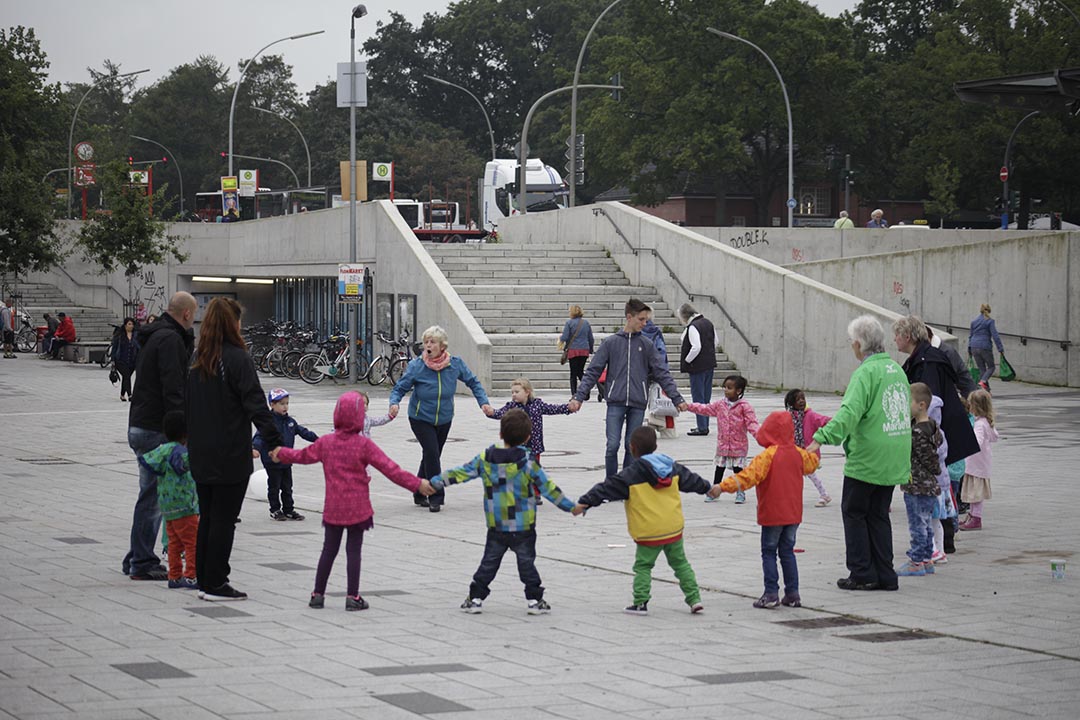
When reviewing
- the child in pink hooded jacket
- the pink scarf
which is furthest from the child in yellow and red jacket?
the pink scarf

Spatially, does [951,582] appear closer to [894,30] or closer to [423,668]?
[423,668]

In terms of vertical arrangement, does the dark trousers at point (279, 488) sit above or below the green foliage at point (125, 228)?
below

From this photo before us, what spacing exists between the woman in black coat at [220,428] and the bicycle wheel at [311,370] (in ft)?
75.9

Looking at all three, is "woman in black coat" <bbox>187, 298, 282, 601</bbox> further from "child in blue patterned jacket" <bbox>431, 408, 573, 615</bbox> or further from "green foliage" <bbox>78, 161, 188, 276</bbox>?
"green foliage" <bbox>78, 161, 188, 276</bbox>

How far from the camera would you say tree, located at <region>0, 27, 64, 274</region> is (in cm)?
3669

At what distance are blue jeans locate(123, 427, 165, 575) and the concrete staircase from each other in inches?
672

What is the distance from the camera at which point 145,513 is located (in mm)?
9391

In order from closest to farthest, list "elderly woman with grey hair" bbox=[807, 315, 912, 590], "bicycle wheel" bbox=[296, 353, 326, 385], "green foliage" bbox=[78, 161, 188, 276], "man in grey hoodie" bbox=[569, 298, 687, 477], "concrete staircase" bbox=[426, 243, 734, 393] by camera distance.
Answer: "elderly woman with grey hair" bbox=[807, 315, 912, 590] < "man in grey hoodie" bbox=[569, 298, 687, 477] < "concrete staircase" bbox=[426, 243, 734, 393] < "bicycle wheel" bbox=[296, 353, 326, 385] < "green foliage" bbox=[78, 161, 188, 276]

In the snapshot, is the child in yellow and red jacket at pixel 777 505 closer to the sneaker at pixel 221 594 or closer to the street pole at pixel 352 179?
the sneaker at pixel 221 594

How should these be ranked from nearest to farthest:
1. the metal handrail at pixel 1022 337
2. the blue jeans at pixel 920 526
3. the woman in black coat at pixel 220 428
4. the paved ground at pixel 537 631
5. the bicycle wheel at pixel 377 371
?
1. the paved ground at pixel 537 631
2. the woman in black coat at pixel 220 428
3. the blue jeans at pixel 920 526
4. the metal handrail at pixel 1022 337
5. the bicycle wheel at pixel 377 371

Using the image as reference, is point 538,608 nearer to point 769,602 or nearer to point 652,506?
point 652,506

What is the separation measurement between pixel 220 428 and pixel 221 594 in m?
0.96

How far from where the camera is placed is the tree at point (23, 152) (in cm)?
3669

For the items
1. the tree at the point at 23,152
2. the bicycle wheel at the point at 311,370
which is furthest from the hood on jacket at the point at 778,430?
the tree at the point at 23,152
